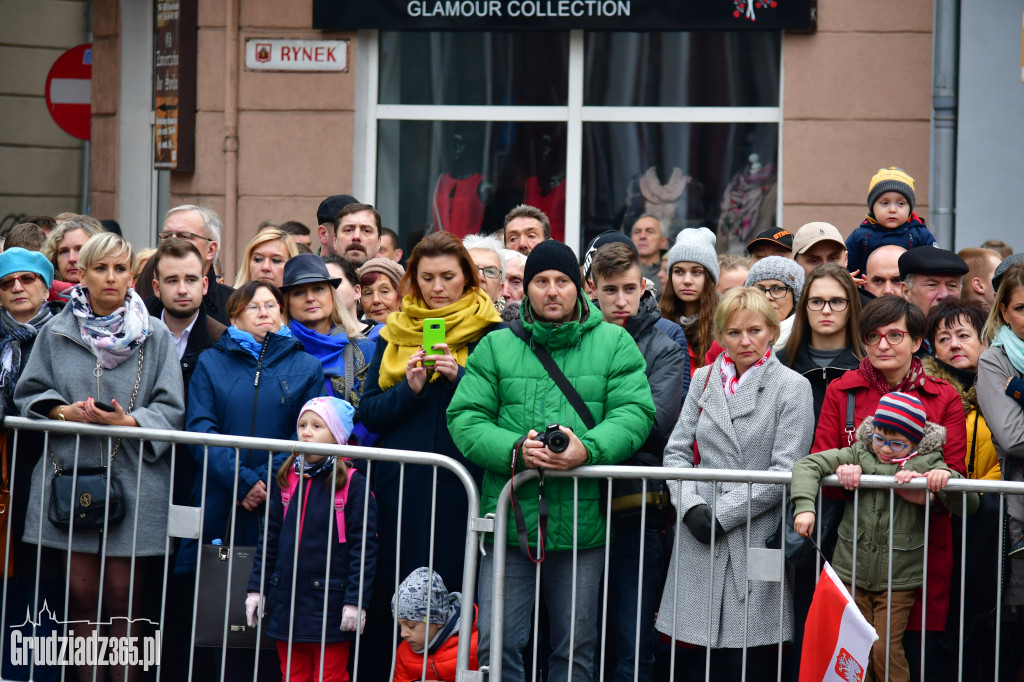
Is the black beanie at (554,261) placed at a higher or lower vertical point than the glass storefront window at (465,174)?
lower

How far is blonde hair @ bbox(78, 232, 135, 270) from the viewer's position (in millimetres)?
5395

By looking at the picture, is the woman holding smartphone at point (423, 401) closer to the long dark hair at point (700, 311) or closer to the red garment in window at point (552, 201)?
the long dark hair at point (700, 311)

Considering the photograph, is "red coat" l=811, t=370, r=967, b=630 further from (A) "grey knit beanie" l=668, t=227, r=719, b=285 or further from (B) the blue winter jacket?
(B) the blue winter jacket

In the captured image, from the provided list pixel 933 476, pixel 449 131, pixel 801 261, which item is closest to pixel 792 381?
pixel 933 476

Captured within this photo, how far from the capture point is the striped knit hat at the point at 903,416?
463cm

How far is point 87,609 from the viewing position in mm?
5273

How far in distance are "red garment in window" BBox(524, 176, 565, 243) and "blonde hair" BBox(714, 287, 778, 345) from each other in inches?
214

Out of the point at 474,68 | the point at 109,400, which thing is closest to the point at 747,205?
the point at 474,68

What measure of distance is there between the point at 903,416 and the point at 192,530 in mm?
2900

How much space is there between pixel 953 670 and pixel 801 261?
2618 mm

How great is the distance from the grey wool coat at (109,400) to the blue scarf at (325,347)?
1.94 feet

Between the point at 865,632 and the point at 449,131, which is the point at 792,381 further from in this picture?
the point at 449,131

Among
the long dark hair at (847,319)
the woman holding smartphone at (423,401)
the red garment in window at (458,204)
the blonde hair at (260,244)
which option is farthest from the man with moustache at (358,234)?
the long dark hair at (847,319)

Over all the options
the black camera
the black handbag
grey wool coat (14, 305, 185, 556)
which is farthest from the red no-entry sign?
the black camera
